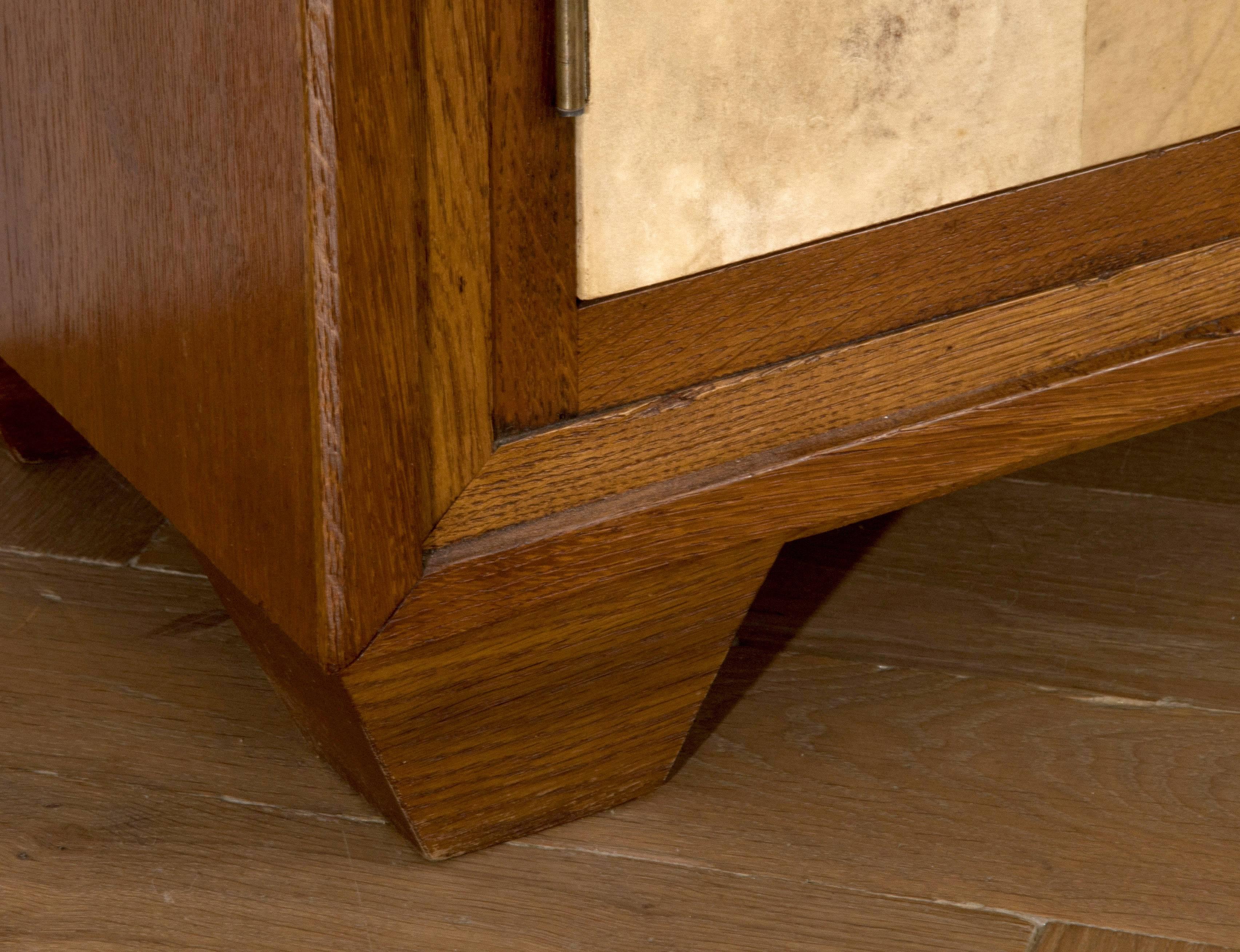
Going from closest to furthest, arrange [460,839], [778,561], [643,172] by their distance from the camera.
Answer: [643,172] → [460,839] → [778,561]

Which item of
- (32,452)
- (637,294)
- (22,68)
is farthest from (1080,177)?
(32,452)

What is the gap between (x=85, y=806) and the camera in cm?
58

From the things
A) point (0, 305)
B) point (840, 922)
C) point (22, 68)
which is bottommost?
point (840, 922)

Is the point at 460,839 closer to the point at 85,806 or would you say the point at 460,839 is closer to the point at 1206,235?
the point at 85,806

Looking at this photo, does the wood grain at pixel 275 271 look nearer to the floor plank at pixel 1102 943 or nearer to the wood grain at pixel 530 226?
the wood grain at pixel 530 226

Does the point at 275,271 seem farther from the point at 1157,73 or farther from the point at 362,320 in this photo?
the point at 1157,73

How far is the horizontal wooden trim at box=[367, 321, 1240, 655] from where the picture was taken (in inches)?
18.2

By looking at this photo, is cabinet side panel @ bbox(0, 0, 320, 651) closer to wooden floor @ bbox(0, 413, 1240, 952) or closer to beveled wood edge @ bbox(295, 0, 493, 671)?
beveled wood edge @ bbox(295, 0, 493, 671)

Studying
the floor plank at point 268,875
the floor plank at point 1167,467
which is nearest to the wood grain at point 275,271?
the floor plank at point 268,875

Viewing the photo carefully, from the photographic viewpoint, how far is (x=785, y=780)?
595mm

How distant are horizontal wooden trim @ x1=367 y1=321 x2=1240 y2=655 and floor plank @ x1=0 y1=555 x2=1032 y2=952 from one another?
0.43 feet

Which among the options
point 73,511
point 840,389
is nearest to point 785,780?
point 840,389

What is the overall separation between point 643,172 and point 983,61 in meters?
0.13

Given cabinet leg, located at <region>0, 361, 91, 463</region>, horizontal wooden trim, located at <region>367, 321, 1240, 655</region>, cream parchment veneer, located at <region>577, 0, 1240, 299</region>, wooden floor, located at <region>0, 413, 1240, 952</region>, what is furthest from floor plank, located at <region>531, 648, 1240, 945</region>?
cabinet leg, located at <region>0, 361, 91, 463</region>
